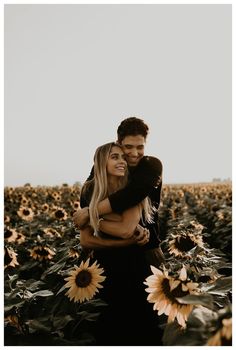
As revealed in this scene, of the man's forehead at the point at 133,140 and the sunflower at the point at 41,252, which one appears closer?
the man's forehead at the point at 133,140

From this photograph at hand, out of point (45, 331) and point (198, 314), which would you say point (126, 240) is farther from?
point (198, 314)

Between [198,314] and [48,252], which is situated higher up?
[198,314]

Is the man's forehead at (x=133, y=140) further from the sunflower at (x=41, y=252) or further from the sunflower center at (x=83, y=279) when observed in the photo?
the sunflower at (x=41, y=252)

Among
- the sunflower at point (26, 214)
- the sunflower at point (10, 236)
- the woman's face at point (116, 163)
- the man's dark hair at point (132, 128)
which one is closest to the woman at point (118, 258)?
the woman's face at point (116, 163)

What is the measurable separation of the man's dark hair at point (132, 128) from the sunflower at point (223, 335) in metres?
2.08

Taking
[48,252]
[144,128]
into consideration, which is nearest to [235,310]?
[144,128]

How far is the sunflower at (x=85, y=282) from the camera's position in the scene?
286 centimetres

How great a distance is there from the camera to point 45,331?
2.59 metres

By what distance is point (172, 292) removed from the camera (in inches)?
79.9

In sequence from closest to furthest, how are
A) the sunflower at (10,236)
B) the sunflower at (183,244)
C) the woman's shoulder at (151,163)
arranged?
the woman's shoulder at (151,163) → the sunflower at (183,244) → the sunflower at (10,236)

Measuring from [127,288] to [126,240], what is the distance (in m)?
0.31

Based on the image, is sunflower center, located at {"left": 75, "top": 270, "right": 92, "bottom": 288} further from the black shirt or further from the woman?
the black shirt

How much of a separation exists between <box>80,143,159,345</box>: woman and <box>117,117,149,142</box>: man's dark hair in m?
0.26

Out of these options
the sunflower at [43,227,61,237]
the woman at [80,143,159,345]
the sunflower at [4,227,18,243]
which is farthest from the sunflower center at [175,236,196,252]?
the sunflower at [4,227,18,243]
